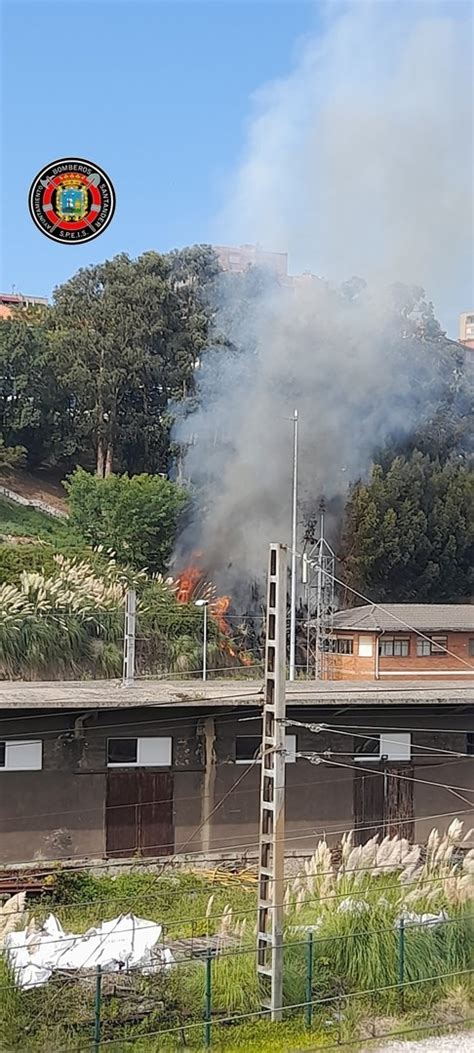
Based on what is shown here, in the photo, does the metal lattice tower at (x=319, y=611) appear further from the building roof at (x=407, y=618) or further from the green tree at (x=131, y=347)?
the green tree at (x=131, y=347)

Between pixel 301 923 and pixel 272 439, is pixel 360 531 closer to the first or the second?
pixel 272 439

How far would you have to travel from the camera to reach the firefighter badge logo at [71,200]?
6.32 metres

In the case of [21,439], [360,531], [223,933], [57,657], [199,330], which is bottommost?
[223,933]

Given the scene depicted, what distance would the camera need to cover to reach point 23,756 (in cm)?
698

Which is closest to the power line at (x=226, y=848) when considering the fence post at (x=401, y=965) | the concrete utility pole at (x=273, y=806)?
the fence post at (x=401, y=965)

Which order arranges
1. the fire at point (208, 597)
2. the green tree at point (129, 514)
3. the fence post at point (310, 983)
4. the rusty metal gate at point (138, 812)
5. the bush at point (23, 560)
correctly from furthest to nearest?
the fire at point (208, 597)
the green tree at point (129, 514)
the bush at point (23, 560)
the rusty metal gate at point (138, 812)
the fence post at point (310, 983)

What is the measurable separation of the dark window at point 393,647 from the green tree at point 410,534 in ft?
3.85

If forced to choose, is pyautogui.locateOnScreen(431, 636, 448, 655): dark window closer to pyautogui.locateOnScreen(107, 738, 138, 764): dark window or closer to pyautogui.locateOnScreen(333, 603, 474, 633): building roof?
pyautogui.locateOnScreen(333, 603, 474, 633): building roof

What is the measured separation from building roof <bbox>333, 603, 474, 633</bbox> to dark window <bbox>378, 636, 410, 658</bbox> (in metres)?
0.10

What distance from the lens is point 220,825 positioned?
290 inches

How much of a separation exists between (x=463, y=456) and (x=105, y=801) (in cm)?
668

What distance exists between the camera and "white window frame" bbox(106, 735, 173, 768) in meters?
7.25

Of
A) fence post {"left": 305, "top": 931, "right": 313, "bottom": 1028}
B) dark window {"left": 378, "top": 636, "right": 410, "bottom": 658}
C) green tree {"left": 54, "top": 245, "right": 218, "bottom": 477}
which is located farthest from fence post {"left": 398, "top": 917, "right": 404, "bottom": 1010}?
green tree {"left": 54, "top": 245, "right": 218, "bottom": 477}

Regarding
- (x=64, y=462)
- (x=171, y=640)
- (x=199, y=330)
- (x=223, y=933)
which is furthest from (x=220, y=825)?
(x=199, y=330)
